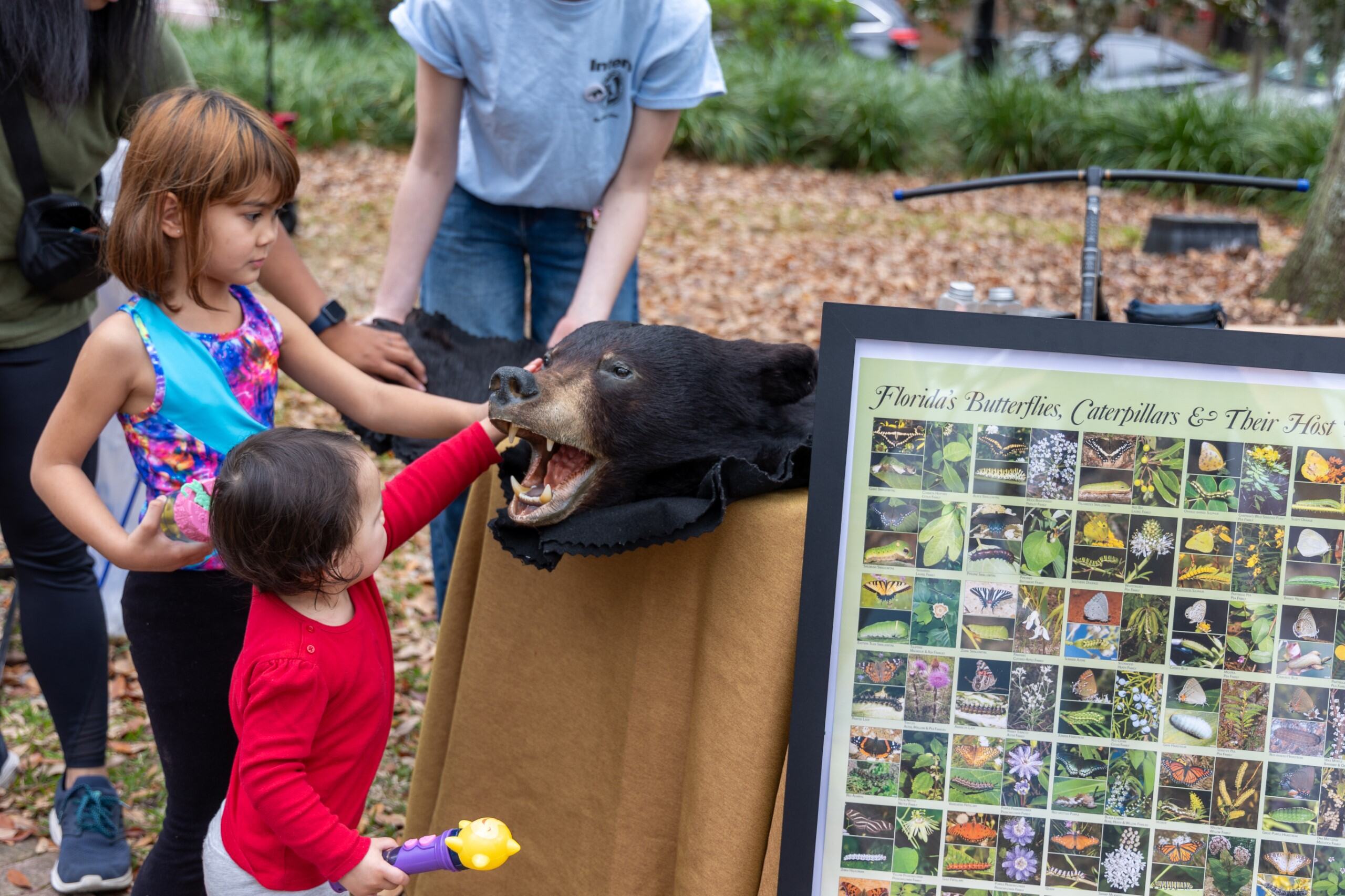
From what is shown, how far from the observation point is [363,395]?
2160mm

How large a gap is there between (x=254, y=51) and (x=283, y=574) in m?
11.9

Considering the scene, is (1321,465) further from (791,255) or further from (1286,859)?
(791,255)

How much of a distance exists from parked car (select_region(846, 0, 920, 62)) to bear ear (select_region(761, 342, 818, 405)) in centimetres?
1607

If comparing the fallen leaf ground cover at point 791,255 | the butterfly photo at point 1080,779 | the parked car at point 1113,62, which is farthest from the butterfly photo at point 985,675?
the parked car at point 1113,62

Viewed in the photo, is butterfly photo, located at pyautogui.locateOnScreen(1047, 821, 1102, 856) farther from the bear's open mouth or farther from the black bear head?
the bear's open mouth

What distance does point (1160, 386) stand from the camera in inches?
56.4

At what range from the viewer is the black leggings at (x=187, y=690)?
200cm

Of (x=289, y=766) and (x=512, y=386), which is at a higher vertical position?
(x=512, y=386)

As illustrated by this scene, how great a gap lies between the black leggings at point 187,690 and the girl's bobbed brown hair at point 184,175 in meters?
0.53

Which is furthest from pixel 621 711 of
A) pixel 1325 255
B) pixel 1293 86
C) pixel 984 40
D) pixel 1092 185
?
pixel 1293 86

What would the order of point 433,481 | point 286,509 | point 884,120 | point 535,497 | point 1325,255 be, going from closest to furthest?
point 286,509 → point 535,497 → point 433,481 → point 1325,255 → point 884,120

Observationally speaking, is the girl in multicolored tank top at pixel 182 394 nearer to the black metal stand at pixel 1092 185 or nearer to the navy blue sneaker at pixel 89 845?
the navy blue sneaker at pixel 89 845

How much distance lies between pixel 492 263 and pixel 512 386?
1.17 meters

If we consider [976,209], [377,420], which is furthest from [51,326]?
[976,209]
